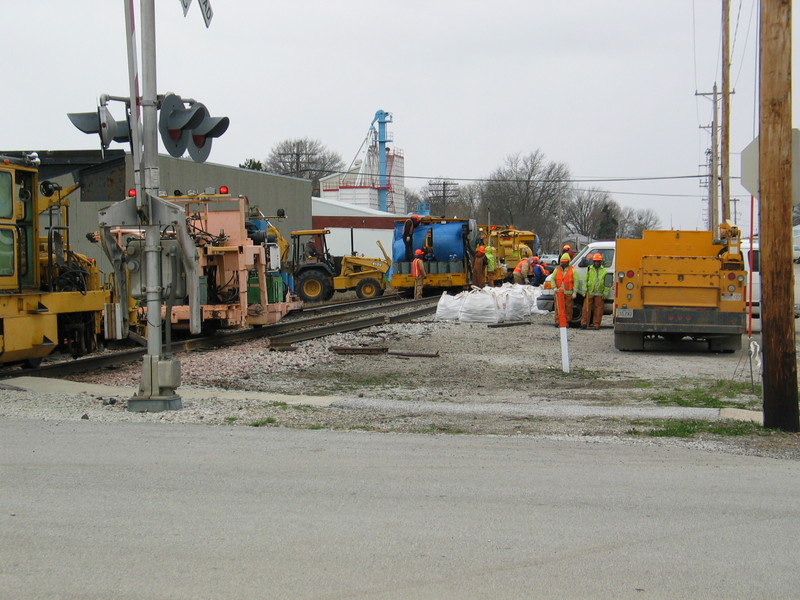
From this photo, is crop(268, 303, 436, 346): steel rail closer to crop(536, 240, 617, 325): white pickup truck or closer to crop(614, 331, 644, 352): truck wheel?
crop(536, 240, 617, 325): white pickup truck

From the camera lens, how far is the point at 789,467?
742 cm

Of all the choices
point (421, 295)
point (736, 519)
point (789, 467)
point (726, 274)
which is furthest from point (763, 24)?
point (421, 295)

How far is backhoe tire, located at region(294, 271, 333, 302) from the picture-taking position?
30.8m

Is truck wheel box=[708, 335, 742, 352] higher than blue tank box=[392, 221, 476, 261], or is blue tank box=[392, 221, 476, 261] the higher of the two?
blue tank box=[392, 221, 476, 261]

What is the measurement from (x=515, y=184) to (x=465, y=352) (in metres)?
87.4

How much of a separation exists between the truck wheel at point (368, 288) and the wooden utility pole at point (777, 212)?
23.8 metres

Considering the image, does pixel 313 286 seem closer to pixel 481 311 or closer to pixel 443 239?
pixel 443 239

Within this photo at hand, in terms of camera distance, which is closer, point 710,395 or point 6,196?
point 6,196

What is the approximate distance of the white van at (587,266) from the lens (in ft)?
75.2

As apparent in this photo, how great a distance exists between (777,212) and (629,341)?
8.67 m

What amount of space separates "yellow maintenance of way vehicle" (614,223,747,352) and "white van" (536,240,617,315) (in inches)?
206

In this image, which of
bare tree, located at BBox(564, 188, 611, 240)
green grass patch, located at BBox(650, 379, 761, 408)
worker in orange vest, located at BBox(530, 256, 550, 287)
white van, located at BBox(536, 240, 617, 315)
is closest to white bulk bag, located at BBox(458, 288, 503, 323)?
white van, located at BBox(536, 240, 617, 315)

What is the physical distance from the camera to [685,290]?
16672 mm

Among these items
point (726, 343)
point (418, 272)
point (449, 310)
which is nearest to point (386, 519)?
point (726, 343)
